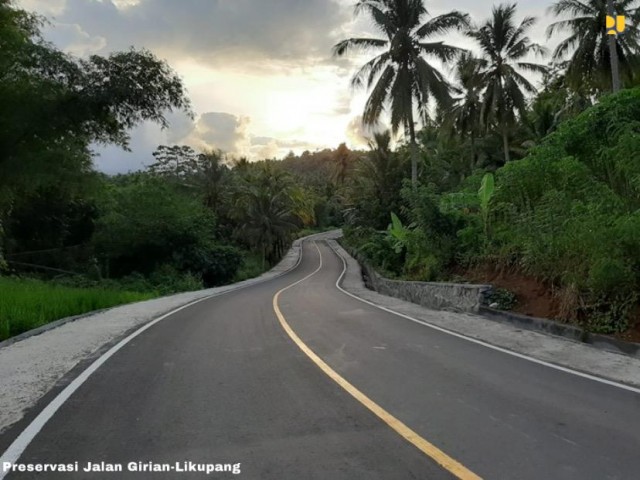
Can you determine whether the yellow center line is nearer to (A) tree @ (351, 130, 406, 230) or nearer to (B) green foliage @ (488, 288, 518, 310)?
(B) green foliage @ (488, 288, 518, 310)

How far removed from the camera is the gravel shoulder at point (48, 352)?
240 inches

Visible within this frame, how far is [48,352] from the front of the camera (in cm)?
870

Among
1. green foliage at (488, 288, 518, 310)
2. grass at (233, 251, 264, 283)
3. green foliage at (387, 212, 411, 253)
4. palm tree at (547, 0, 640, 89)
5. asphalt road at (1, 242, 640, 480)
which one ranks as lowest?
grass at (233, 251, 264, 283)

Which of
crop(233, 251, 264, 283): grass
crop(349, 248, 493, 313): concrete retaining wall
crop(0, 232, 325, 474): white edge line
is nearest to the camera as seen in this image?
crop(0, 232, 325, 474): white edge line

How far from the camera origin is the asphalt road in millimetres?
4254

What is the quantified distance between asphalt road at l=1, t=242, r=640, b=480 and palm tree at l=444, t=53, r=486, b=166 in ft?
109

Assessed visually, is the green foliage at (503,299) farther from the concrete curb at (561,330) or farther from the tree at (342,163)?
the tree at (342,163)

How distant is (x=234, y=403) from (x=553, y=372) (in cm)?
445

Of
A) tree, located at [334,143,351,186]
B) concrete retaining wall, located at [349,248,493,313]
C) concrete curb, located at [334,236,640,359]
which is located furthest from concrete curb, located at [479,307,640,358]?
tree, located at [334,143,351,186]

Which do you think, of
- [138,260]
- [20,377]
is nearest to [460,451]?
[20,377]

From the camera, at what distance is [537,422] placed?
5223mm

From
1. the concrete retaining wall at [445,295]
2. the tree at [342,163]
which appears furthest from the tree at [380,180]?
the tree at [342,163]

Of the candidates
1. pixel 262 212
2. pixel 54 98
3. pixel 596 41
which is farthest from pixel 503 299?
pixel 262 212

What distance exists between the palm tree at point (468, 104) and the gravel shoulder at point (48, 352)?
31.5 metres
